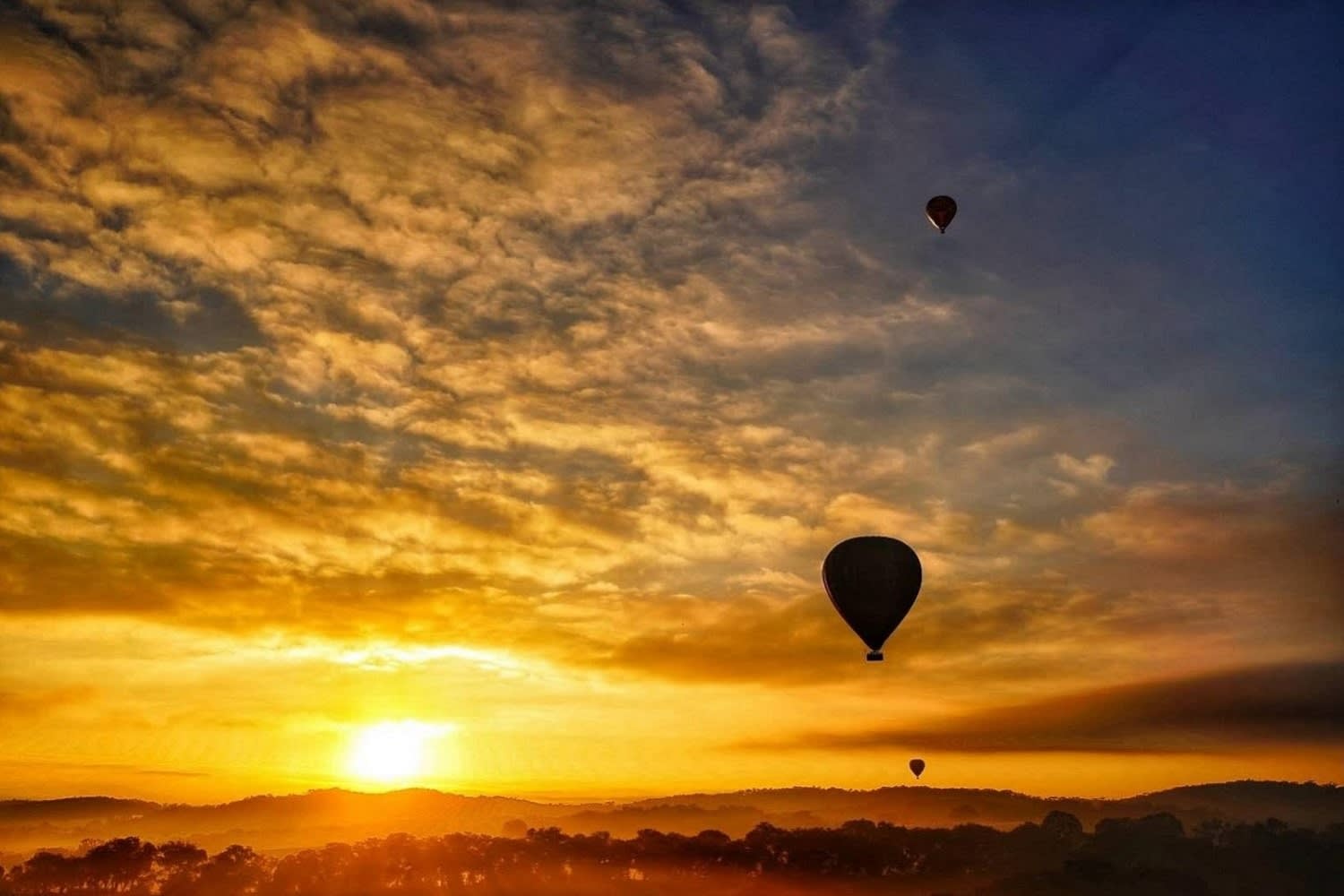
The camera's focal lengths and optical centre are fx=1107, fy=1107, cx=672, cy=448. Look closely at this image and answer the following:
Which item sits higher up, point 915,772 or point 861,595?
point 861,595

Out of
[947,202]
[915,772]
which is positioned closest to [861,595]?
[947,202]

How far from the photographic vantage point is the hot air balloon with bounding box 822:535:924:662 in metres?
65.9

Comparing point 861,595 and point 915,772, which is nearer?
point 861,595

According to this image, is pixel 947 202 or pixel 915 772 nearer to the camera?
pixel 947 202

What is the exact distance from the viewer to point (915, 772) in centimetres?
11150

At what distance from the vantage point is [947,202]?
214ft

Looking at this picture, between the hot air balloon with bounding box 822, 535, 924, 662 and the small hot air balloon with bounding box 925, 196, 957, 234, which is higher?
the small hot air balloon with bounding box 925, 196, 957, 234

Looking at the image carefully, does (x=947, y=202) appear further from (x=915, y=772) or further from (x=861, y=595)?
(x=915, y=772)

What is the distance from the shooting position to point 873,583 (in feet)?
217

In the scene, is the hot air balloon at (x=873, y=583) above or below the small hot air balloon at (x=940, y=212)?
below

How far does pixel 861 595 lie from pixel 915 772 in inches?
2084

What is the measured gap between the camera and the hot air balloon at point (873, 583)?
6594 cm

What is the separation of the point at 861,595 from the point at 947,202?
23.8 metres

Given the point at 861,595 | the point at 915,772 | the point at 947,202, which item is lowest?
the point at 915,772
